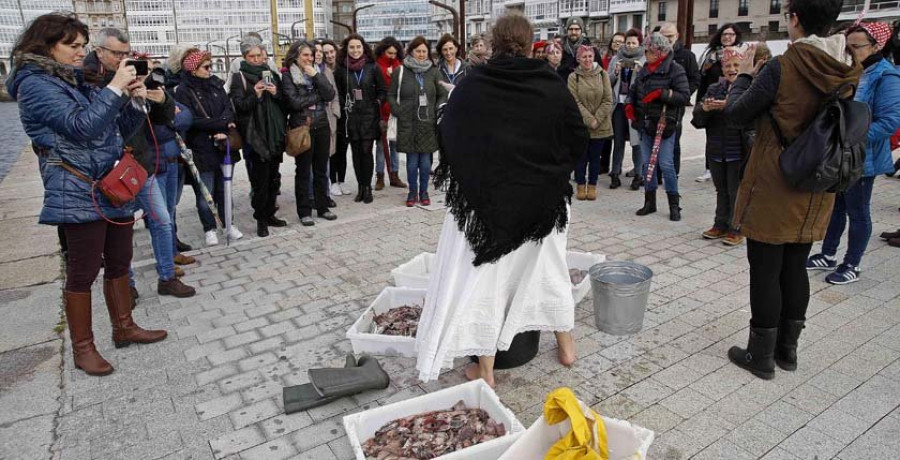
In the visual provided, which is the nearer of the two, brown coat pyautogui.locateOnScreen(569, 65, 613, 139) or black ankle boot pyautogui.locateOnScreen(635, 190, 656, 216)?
black ankle boot pyautogui.locateOnScreen(635, 190, 656, 216)

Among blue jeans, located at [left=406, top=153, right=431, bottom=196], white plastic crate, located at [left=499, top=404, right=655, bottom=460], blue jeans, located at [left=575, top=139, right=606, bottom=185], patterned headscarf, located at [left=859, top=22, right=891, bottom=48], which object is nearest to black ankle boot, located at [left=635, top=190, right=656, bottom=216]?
blue jeans, located at [left=575, top=139, right=606, bottom=185]

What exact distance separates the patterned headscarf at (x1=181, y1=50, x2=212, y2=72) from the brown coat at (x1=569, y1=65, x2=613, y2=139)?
4.21 metres

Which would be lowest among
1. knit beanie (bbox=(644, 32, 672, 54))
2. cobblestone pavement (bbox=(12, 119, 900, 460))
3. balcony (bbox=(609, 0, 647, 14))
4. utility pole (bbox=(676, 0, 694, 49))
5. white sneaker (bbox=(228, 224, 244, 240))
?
cobblestone pavement (bbox=(12, 119, 900, 460))

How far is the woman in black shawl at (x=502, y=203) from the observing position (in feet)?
9.39

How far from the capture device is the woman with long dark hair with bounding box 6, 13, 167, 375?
3150 millimetres

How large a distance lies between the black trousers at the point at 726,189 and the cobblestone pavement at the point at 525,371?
1.17ft

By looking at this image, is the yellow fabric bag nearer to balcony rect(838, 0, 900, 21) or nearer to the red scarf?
the red scarf

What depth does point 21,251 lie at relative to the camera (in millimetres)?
6203

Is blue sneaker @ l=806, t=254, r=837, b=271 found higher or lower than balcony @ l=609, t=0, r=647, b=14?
lower

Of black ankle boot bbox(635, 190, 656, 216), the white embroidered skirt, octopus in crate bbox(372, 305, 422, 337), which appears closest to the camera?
the white embroidered skirt

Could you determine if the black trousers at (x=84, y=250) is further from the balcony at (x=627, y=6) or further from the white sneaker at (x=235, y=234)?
the balcony at (x=627, y=6)

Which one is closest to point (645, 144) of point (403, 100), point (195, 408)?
point (403, 100)

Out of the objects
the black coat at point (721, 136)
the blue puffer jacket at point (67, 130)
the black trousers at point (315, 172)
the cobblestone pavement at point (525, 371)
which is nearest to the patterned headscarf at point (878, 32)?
the black coat at point (721, 136)

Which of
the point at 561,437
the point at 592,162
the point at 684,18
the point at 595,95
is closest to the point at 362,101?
the point at 595,95
